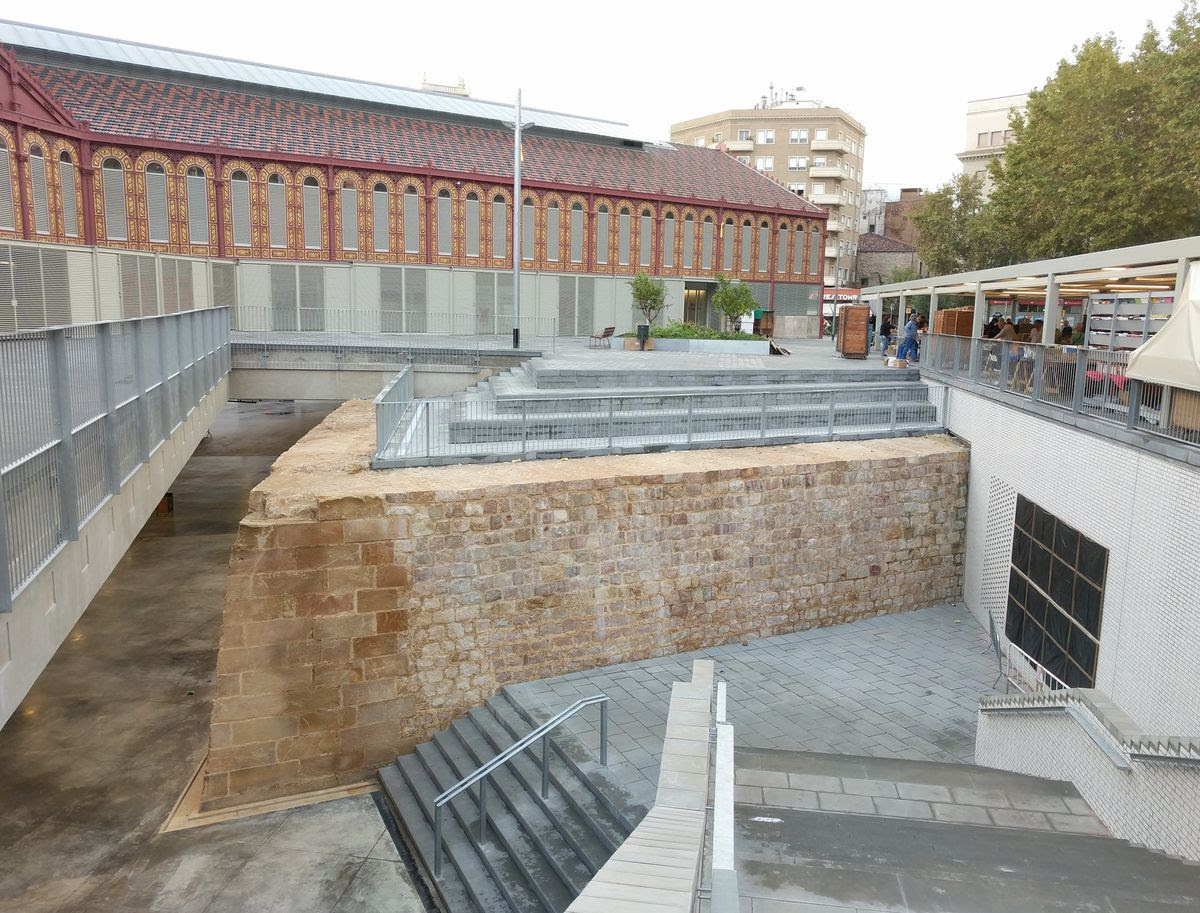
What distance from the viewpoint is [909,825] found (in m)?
6.37

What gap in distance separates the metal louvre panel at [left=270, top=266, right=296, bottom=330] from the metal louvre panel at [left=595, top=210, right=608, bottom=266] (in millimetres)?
12330

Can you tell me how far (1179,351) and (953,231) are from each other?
37.2 m

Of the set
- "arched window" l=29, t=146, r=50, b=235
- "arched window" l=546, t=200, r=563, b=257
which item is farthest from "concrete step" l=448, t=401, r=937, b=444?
"arched window" l=29, t=146, r=50, b=235

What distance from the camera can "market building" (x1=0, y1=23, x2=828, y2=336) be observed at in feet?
92.9

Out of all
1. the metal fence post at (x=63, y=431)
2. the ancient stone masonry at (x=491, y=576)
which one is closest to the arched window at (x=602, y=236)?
the ancient stone masonry at (x=491, y=576)

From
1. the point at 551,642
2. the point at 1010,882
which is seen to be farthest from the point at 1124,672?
the point at 551,642

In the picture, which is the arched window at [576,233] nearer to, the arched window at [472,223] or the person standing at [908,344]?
the arched window at [472,223]

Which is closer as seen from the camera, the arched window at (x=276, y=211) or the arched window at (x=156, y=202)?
the arched window at (x=156, y=202)

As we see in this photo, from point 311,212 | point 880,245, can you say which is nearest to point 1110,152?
point 311,212

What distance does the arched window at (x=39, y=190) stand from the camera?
26062mm

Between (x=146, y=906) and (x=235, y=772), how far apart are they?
6.11ft

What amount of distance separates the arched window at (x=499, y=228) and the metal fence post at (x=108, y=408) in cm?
2754

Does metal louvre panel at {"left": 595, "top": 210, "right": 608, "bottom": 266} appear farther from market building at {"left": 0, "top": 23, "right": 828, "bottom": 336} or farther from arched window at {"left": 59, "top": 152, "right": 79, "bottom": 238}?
arched window at {"left": 59, "top": 152, "right": 79, "bottom": 238}

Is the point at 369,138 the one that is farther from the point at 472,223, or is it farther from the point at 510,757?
the point at 510,757
